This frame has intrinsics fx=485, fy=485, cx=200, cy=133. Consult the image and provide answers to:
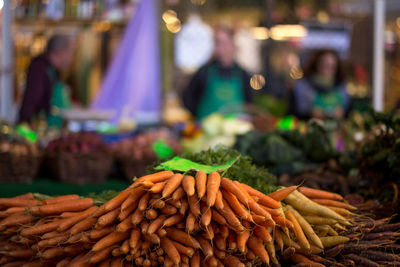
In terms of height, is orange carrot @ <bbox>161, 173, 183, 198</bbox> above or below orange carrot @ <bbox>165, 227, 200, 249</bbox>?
above

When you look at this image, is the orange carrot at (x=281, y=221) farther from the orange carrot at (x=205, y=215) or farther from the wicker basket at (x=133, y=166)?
the wicker basket at (x=133, y=166)

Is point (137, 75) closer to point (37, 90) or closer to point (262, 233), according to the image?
point (37, 90)

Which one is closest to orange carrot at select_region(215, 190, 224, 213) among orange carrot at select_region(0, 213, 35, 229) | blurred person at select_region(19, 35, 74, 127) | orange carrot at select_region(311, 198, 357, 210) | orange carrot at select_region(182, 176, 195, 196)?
orange carrot at select_region(182, 176, 195, 196)

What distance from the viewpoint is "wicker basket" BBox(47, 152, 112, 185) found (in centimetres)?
396

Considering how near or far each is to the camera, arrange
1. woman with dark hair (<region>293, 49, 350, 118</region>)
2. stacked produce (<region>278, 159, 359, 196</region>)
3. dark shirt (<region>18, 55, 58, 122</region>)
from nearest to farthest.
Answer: stacked produce (<region>278, 159, 359, 196</region>), dark shirt (<region>18, 55, 58, 122</region>), woman with dark hair (<region>293, 49, 350, 118</region>)

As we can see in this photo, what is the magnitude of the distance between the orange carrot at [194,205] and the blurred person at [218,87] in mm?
5236

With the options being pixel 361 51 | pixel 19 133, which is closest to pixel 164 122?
pixel 361 51

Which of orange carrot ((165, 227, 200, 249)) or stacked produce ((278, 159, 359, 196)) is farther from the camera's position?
stacked produce ((278, 159, 359, 196))

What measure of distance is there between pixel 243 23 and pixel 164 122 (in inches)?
122

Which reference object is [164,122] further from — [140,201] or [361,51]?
[140,201]

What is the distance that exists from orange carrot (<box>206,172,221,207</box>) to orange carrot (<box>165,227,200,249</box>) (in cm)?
16

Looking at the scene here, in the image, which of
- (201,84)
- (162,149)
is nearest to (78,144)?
(162,149)

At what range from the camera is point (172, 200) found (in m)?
2.00

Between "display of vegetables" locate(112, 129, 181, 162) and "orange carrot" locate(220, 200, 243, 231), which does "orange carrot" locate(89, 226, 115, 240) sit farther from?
"display of vegetables" locate(112, 129, 181, 162)
